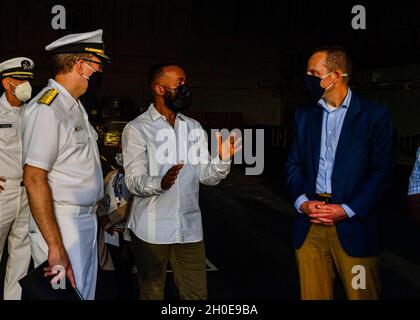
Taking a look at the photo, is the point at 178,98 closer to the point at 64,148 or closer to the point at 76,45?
the point at 76,45

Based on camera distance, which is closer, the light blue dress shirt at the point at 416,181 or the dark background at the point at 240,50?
the light blue dress shirt at the point at 416,181

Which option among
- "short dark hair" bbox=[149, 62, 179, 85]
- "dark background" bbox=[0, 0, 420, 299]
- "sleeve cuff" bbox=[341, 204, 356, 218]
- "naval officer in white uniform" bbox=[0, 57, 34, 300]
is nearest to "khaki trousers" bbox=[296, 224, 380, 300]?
"sleeve cuff" bbox=[341, 204, 356, 218]

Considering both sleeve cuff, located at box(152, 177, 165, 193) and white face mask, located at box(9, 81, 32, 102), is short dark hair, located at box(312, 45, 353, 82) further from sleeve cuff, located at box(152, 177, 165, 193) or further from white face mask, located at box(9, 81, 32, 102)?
white face mask, located at box(9, 81, 32, 102)

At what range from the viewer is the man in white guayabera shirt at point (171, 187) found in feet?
10.7

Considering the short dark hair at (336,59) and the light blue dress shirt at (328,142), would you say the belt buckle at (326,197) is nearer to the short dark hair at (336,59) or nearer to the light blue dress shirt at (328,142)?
the light blue dress shirt at (328,142)

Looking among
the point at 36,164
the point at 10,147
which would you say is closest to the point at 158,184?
the point at 36,164

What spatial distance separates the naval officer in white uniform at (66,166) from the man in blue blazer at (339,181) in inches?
47.9

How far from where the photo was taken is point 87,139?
273cm

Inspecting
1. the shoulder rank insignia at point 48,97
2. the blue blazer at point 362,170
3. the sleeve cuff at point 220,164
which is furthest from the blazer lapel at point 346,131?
the shoulder rank insignia at point 48,97

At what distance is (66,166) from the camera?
2.61 m

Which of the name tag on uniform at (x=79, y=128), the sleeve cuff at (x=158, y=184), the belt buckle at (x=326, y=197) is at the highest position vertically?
the name tag on uniform at (x=79, y=128)

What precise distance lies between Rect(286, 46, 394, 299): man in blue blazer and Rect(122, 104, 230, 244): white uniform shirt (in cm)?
55
